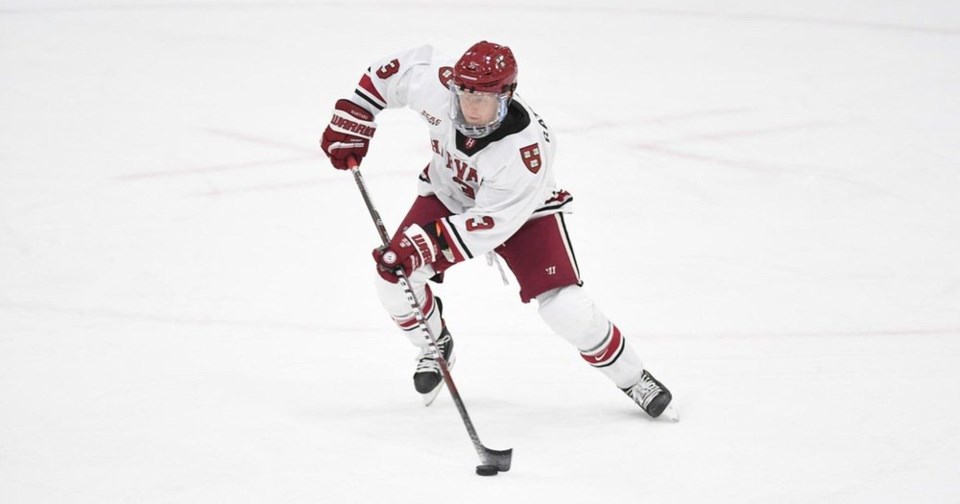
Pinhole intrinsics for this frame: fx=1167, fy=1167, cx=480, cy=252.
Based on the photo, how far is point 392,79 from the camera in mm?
3133

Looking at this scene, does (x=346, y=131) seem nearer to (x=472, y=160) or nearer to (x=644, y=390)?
(x=472, y=160)

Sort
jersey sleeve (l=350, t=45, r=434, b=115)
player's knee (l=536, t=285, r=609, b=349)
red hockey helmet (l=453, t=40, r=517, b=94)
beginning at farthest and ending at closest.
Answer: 1. jersey sleeve (l=350, t=45, r=434, b=115)
2. player's knee (l=536, t=285, r=609, b=349)
3. red hockey helmet (l=453, t=40, r=517, b=94)

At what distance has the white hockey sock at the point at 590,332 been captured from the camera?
2902 millimetres

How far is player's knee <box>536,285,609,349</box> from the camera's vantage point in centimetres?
290

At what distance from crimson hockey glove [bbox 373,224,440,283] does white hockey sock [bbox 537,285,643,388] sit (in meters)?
0.34

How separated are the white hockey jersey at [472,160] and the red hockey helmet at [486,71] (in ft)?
0.44

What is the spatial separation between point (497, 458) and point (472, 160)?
72cm

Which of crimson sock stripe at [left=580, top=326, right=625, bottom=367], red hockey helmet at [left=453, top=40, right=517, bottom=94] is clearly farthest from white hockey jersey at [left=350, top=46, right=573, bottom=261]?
crimson sock stripe at [left=580, top=326, right=625, bottom=367]

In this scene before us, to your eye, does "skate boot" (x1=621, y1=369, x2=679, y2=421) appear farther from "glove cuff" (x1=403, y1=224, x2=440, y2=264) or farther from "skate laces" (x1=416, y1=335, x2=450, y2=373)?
"glove cuff" (x1=403, y1=224, x2=440, y2=264)

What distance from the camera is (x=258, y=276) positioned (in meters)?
3.83

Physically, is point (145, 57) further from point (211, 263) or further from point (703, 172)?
point (703, 172)

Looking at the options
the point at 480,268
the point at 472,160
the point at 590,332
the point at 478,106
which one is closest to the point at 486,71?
the point at 478,106

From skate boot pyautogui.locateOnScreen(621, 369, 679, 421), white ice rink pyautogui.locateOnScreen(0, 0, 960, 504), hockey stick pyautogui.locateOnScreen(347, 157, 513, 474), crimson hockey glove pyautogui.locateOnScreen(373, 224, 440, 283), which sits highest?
crimson hockey glove pyautogui.locateOnScreen(373, 224, 440, 283)

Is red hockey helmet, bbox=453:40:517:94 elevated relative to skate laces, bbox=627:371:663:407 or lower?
elevated
